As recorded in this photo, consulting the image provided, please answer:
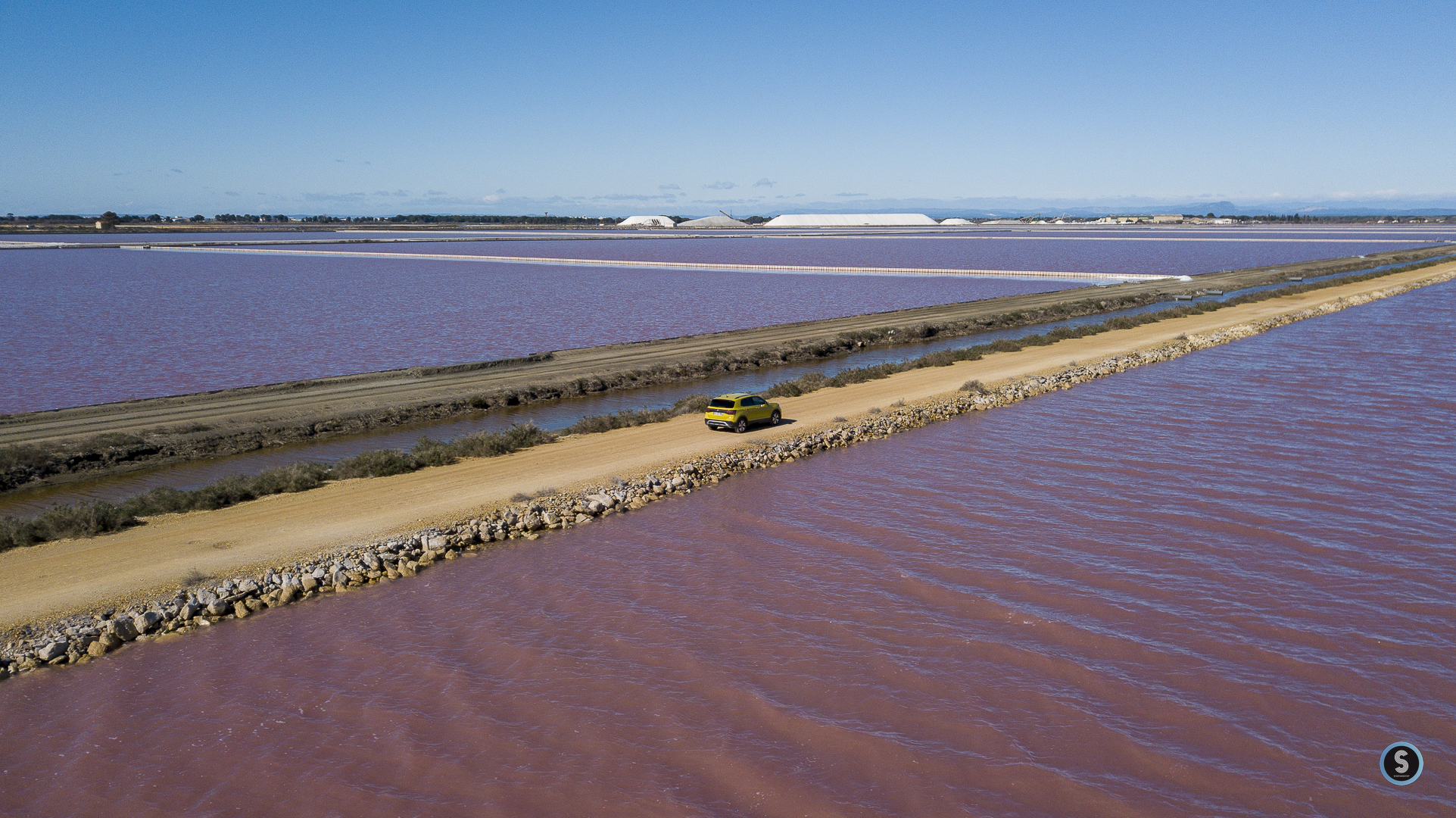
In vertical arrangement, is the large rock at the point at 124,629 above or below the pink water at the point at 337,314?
below

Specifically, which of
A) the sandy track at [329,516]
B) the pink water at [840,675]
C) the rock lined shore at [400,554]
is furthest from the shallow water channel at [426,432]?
the pink water at [840,675]

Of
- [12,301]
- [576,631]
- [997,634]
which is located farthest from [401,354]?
[12,301]

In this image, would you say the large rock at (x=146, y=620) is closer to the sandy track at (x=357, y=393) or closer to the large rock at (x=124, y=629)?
the large rock at (x=124, y=629)

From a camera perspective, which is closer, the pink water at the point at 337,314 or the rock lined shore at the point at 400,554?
the rock lined shore at the point at 400,554

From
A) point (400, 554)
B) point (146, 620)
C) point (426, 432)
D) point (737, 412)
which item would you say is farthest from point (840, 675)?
point (426, 432)

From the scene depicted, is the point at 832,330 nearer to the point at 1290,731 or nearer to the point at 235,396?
the point at 235,396

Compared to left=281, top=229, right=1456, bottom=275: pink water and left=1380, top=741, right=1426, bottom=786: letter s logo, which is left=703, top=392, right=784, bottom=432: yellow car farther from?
left=281, top=229, right=1456, bottom=275: pink water

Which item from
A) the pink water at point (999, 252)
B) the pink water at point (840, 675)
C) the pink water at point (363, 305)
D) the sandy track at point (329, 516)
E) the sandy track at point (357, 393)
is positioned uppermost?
the pink water at point (999, 252)
